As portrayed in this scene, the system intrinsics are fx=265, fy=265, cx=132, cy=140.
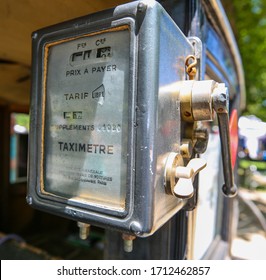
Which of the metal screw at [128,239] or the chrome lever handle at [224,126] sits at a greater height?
the chrome lever handle at [224,126]

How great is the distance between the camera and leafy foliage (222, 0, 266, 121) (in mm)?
5207

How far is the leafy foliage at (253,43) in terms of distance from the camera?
5207 millimetres

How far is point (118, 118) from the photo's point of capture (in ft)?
2.57

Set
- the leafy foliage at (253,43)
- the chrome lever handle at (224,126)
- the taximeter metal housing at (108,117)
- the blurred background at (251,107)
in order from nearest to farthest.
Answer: the taximeter metal housing at (108,117) < the chrome lever handle at (224,126) < the blurred background at (251,107) < the leafy foliage at (253,43)

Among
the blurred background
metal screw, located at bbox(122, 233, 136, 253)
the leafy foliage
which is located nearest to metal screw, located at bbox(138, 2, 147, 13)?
metal screw, located at bbox(122, 233, 136, 253)

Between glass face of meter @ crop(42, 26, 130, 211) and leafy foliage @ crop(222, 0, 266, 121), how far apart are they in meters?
4.34

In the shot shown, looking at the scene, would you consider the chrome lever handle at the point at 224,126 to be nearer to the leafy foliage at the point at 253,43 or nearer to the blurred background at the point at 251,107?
the blurred background at the point at 251,107

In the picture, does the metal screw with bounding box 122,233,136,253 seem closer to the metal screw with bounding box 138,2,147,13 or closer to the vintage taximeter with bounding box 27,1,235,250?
the vintage taximeter with bounding box 27,1,235,250

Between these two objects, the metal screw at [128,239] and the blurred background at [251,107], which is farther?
the blurred background at [251,107]

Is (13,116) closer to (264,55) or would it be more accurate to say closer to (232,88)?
(232,88)

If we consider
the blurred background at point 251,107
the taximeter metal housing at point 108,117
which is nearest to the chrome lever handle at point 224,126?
the taximeter metal housing at point 108,117

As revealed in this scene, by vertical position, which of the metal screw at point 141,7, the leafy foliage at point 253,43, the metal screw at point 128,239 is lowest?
the metal screw at point 128,239
